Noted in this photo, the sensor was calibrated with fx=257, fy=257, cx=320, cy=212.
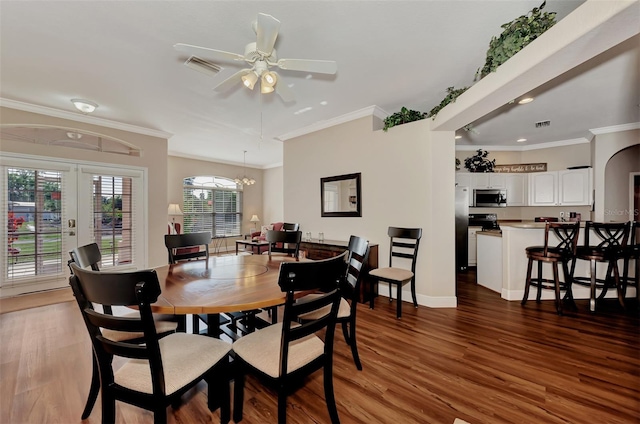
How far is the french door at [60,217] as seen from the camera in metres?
3.71

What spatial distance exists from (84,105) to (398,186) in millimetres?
4561

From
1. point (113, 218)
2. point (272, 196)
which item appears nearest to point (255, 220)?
point (272, 196)

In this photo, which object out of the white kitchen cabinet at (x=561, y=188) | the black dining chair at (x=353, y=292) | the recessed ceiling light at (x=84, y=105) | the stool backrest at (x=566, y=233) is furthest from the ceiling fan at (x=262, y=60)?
the white kitchen cabinet at (x=561, y=188)

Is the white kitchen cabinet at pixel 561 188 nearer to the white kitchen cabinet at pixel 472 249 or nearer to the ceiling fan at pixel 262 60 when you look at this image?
the white kitchen cabinet at pixel 472 249

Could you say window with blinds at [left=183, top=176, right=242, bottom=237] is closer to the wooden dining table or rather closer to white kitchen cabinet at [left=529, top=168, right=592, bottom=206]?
the wooden dining table

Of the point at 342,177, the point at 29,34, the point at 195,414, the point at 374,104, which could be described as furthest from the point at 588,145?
the point at 29,34

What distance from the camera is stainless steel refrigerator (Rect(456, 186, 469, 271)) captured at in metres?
4.88

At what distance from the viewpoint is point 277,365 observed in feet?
4.39

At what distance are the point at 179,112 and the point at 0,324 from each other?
333cm

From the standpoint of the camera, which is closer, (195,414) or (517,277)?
(195,414)

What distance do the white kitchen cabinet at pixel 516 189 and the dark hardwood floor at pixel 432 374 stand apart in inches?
Answer: 124

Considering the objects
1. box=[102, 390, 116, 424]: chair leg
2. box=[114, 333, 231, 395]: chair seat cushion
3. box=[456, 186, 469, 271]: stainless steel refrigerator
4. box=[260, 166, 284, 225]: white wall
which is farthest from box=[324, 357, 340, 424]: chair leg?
box=[260, 166, 284, 225]: white wall

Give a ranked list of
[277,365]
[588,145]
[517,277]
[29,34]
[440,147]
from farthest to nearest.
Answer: [588,145] < [517,277] < [440,147] < [29,34] < [277,365]

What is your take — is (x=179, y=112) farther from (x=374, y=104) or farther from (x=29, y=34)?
(x=374, y=104)
